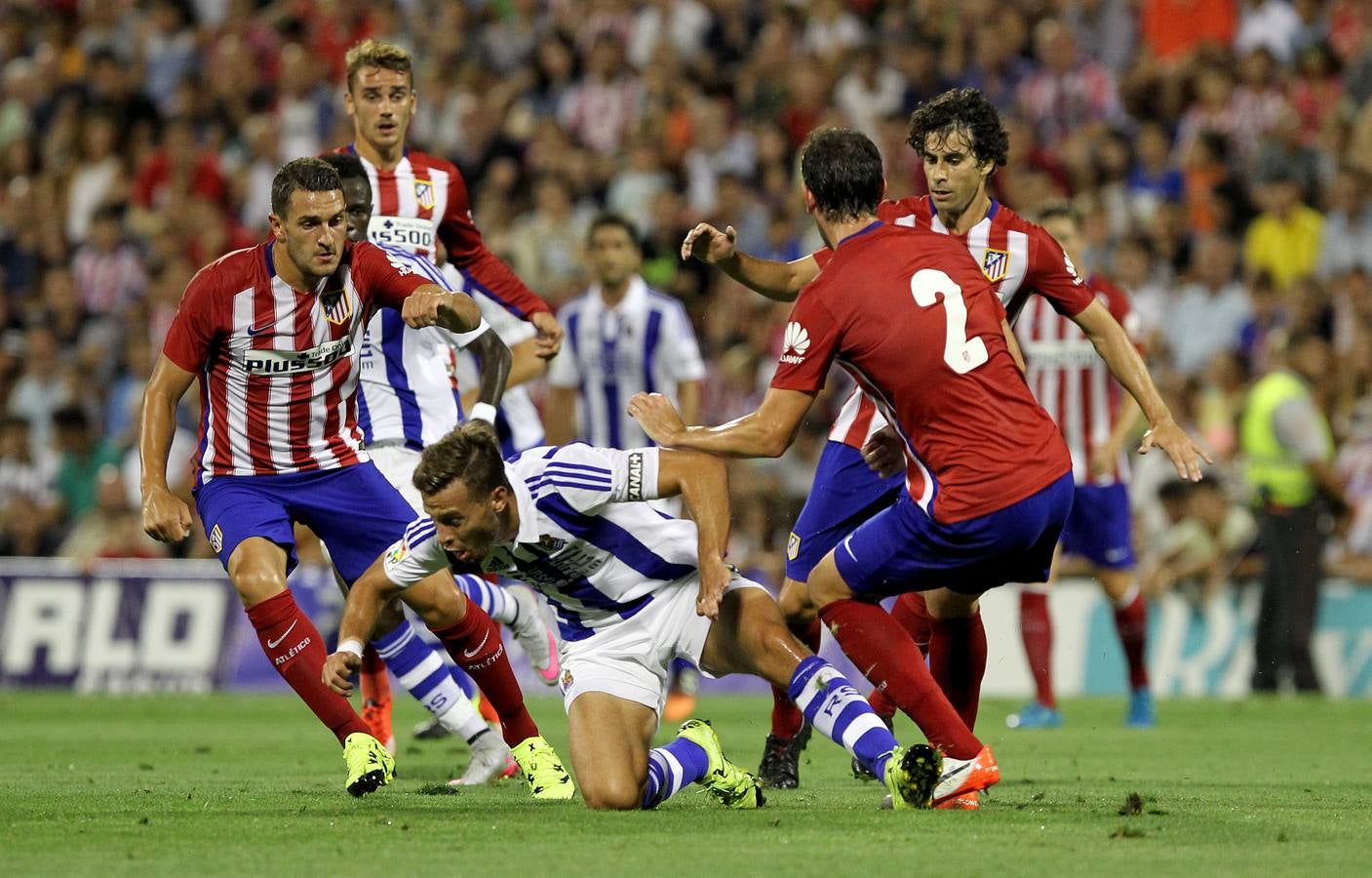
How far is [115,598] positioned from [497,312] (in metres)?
5.25

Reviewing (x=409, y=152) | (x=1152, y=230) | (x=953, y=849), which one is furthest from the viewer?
(x=1152, y=230)

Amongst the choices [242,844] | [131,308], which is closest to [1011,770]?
[242,844]

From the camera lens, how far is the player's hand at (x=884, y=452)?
7.15 metres

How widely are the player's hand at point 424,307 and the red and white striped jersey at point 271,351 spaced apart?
36 centimetres

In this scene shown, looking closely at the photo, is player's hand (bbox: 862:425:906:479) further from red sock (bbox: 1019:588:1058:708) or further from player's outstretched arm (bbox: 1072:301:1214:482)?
red sock (bbox: 1019:588:1058:708)

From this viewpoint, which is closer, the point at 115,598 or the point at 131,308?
the point at 115,598

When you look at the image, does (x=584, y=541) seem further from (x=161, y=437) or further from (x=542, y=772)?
(x=161, y=437)

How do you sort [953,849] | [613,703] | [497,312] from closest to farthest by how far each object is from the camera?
[953,849], [613,703], [497,312]

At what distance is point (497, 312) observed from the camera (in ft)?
36.2

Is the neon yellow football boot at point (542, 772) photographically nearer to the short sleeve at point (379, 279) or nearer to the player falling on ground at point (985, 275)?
the player falling on ground at point (985, 275)

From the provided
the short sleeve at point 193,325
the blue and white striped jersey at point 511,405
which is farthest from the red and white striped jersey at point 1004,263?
the blue and white striped jersey at point 511,405

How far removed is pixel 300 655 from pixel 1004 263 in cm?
295

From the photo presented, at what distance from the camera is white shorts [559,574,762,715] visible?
7051mm

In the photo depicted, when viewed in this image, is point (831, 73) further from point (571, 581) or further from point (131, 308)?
point (571, 581)
